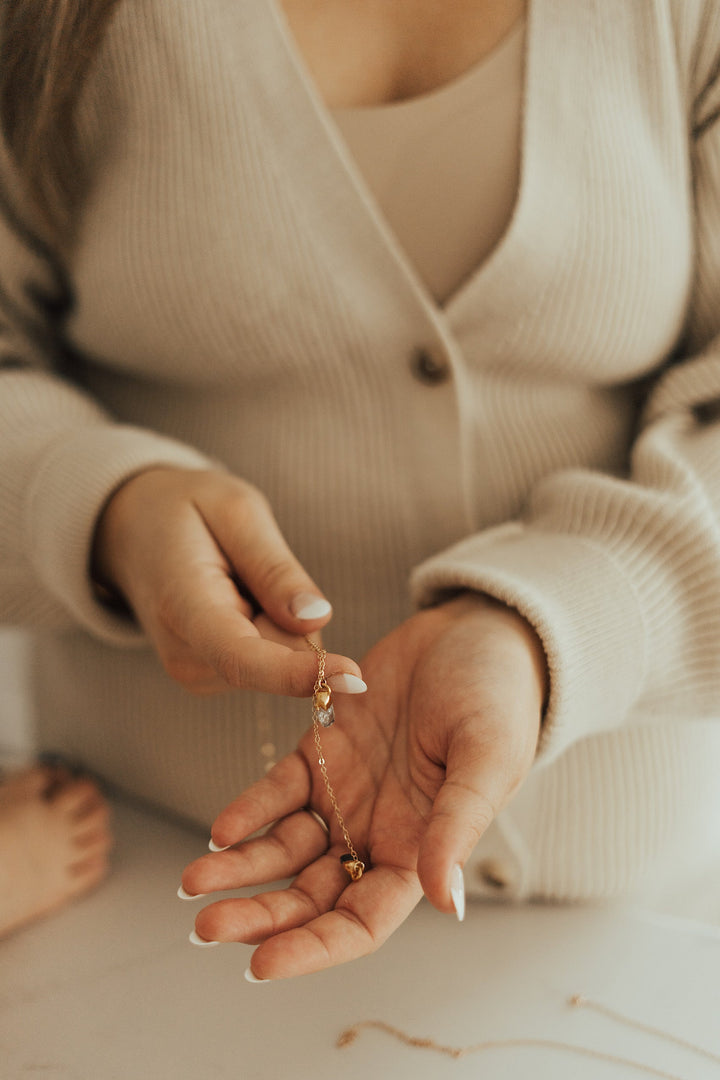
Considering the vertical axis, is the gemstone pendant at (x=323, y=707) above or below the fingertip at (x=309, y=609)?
below

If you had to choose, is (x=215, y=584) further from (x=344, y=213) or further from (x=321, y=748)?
(x=344, y=213)

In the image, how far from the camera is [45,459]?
2.32 ft

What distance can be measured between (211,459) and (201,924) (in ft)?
1.51

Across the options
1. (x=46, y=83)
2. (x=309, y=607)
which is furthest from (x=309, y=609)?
(x=46, y=83)

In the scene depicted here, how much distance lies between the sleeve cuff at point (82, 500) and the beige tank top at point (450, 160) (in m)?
0.27

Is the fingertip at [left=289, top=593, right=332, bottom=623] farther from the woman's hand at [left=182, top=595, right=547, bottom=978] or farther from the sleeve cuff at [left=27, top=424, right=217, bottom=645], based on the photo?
the sleeve cuff at [left=27, top=424, right=217, bottom=645]

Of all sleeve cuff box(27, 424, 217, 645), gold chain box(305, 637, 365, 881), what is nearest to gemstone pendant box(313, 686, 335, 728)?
gold chain box(305, 637, 365, 881)

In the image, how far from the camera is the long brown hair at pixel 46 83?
66 centimetres

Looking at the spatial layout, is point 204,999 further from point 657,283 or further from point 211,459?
point 657,283

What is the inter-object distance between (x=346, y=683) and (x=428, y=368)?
1.01 ft

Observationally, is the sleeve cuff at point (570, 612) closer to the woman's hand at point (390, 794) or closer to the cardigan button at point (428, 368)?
the woman's hand at point (390, 794)

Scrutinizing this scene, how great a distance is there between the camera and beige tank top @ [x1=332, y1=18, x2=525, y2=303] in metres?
0.67

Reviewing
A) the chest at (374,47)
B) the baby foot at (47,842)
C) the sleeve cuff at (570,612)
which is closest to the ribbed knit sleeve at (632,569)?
the sleeve cuff at (570,612)

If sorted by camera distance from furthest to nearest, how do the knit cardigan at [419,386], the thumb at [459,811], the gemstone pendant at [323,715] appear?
the knit cardigan at [419,386] < the gemstone pendant at [323,715] < the thumb at [459,811]
